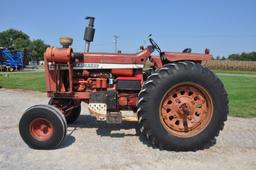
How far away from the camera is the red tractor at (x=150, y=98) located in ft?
18.5

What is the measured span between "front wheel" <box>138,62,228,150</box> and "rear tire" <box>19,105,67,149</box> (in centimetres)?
141

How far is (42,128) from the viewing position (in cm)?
582

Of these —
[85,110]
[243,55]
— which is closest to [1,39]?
[243,55]

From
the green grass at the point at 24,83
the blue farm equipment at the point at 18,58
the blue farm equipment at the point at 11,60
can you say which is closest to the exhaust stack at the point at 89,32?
the green grass at the point at 24,83

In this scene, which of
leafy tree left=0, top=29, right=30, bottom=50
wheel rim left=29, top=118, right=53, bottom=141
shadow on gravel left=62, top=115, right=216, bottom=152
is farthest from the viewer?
leafy tree left=0, top=29, right=30, bottom=50

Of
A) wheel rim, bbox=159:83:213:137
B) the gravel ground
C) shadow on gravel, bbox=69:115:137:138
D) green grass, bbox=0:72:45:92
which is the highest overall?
wheel rim, bbox=159:83:213:137

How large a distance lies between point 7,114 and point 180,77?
5.40 metres

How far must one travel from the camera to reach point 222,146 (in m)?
5.96

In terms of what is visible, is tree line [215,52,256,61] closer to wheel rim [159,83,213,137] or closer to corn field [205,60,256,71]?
corn field [205,60,256,71]

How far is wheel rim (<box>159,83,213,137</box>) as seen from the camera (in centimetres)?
578

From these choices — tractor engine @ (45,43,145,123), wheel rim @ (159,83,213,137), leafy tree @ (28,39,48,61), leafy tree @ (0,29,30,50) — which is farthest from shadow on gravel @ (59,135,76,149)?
leafy tree @ (0,29,30,50)

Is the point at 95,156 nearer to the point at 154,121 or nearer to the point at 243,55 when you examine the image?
the point at 154,121

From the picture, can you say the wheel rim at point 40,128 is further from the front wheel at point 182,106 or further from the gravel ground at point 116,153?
the front wheel at point 182,106

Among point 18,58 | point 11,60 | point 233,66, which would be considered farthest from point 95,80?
point 233,66
